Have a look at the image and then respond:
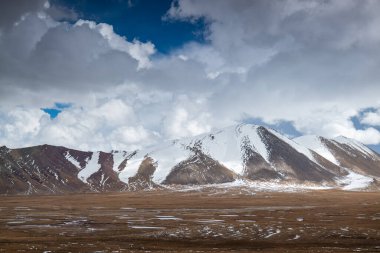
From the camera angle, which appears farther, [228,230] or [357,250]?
[228,230]

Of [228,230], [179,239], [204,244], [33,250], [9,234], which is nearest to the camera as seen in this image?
[33,250]

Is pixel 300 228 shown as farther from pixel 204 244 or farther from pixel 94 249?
pixel 94 249

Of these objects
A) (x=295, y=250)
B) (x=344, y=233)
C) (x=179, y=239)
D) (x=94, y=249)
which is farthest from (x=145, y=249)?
(x=344, y=233)

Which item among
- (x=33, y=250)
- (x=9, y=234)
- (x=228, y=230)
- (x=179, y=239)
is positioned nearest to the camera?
(x=33, y=250)

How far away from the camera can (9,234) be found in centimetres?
6203

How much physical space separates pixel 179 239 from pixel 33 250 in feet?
64.7

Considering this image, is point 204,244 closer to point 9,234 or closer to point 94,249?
point 94,249

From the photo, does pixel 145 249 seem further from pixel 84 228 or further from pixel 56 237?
pixel 84 228

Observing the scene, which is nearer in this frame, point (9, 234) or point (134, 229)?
point (9, 234)

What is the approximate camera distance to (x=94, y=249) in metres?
46.7

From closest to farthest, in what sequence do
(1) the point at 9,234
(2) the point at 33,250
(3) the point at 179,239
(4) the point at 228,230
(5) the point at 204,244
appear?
(2) the point at 33,250, (5) the point at 204,244, (3) the point at 179,239, (1) the point at 9,234, (4) the point at 228,230

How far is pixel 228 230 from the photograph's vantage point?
67188mm

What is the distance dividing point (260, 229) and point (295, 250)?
22.3 meters

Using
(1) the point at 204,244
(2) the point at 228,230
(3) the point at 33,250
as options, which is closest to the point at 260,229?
(2) the point at 228,230
